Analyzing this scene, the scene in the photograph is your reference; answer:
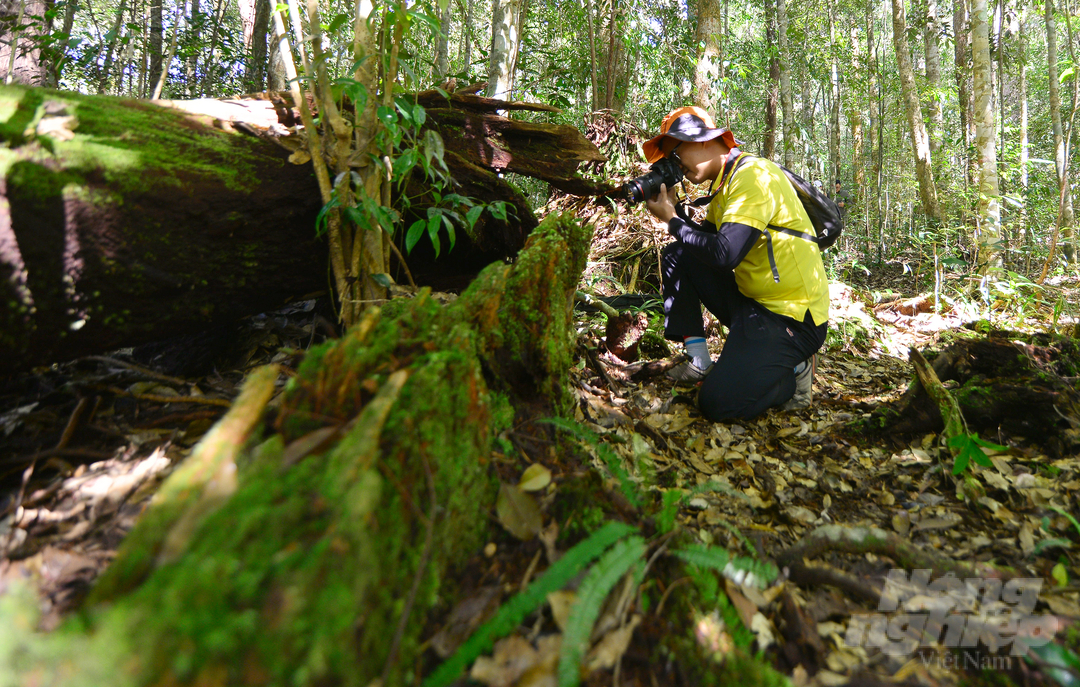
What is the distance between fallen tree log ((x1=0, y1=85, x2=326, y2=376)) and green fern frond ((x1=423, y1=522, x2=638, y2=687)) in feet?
5.98

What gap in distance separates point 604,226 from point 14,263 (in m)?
4.24

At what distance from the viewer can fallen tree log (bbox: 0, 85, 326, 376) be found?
177 centimetres

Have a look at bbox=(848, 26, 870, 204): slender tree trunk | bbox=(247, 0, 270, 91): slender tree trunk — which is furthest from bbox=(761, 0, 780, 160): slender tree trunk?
bbox=(247, 0, 270, 91): slender tree trunk

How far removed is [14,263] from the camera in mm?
1729

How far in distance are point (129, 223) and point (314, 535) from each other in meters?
1.69

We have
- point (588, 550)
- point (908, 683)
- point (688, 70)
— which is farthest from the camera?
point (688, 70)

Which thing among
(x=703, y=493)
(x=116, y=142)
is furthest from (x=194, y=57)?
(x=703, y=493)

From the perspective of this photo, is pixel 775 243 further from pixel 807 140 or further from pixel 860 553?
pixel 807 140

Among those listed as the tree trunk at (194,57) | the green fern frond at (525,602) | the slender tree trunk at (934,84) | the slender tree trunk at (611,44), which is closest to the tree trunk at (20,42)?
the tree trunk at (194,57)

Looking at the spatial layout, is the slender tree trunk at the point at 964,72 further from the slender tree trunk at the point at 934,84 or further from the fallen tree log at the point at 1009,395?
the fallen tree log at the point at 1009,395

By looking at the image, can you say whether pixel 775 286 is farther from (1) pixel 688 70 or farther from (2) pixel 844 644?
(1) pixel 688 70

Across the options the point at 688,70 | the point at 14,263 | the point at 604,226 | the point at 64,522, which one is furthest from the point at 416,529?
the point at 688,70

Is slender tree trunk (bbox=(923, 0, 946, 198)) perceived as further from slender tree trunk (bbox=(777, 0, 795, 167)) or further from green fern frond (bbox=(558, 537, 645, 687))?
green fern frond (bbox=(558, 537, 645, 687))

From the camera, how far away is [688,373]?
12.5 ft
